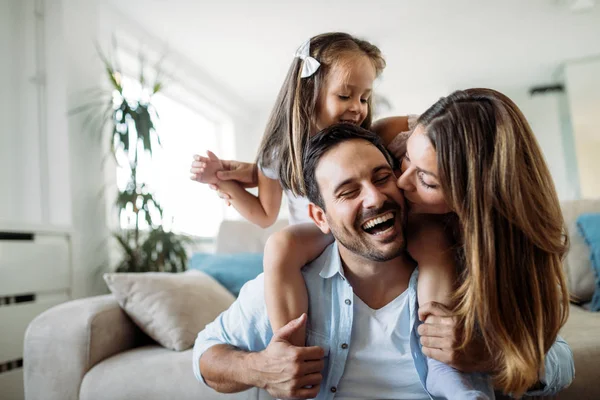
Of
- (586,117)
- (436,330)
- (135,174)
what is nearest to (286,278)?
(436,330)

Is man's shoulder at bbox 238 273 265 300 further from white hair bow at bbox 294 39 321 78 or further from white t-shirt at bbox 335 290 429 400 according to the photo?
white hair bow at bbox 294 39 321 78

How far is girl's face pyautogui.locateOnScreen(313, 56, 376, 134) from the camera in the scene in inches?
57.8

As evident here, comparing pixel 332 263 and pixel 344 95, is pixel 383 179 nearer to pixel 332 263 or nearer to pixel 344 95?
pixel 332 263

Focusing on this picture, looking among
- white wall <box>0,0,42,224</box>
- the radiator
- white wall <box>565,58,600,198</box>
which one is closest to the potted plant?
white wall <box>0,0,42,224</box>

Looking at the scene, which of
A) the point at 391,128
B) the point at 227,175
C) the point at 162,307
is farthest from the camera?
the point at 162,307

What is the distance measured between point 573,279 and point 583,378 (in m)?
0.78

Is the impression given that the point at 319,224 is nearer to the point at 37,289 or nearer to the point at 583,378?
the point at 583,378

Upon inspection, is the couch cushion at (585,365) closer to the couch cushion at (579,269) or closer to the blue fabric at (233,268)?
the couch cushion at (579,269)

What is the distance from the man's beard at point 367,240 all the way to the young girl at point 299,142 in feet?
0.32

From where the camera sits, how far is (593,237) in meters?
2.22

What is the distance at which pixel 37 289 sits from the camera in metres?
2.51

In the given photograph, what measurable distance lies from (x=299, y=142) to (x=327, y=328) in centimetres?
51

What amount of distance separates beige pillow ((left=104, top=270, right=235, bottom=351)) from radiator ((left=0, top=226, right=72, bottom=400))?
677mm

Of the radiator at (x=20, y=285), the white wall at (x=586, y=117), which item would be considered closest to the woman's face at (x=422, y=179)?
the radiator at (x=20, y=285)
